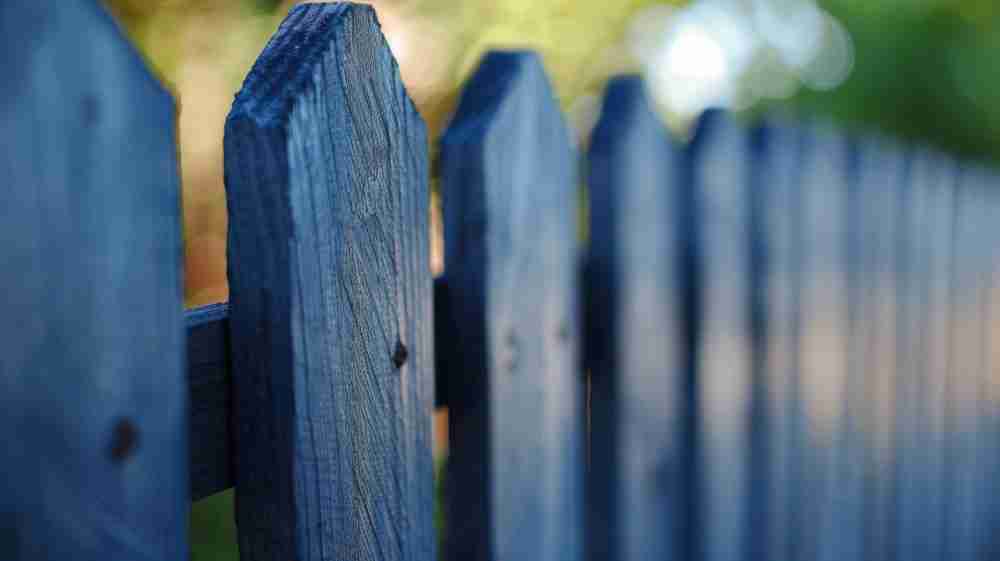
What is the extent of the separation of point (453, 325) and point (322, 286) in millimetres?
363

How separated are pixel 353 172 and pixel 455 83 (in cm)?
288

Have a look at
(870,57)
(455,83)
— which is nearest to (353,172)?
(455,83)

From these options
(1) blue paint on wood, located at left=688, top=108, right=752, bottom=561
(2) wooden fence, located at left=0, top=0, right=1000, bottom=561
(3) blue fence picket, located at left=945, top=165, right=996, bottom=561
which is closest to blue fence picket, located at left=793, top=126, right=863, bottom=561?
(2) wooden fence, located at left=0, top=0, right=1000, bottom=561

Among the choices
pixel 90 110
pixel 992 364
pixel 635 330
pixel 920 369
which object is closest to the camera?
pixel 90 110

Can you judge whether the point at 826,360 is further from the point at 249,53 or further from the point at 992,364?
the point at 249,53

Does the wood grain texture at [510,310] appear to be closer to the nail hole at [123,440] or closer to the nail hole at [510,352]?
the nail hole at [510,352]

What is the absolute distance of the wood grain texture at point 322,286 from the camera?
0.96 m

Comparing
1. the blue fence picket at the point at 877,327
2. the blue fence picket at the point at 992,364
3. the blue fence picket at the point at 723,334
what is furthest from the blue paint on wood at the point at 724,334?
the blue fence picket at the point at 992,364

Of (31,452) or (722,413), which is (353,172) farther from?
(722,413)

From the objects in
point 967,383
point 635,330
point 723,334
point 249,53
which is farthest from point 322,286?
point 967,383

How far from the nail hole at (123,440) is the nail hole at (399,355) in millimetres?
392

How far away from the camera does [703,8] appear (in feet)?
18.0

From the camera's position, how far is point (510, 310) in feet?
4.55

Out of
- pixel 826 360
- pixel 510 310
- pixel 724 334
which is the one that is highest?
pixel 510 310
